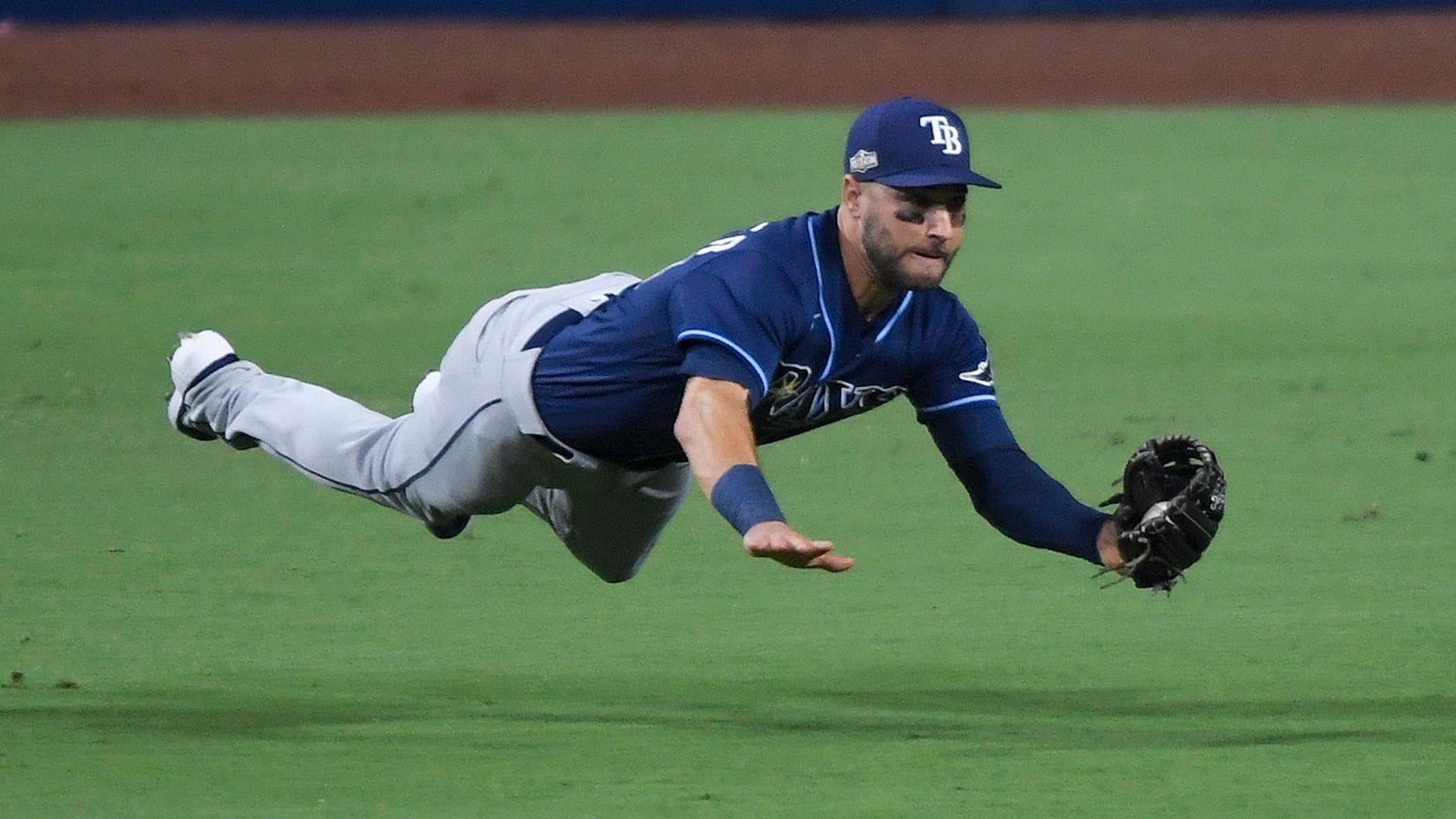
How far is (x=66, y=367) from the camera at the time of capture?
32.2 feet

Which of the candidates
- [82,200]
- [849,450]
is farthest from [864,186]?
[82,200]

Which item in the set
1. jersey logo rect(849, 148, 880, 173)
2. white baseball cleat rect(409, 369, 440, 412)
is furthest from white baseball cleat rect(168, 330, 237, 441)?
jersey logo rect(849, 148, 880, 173)

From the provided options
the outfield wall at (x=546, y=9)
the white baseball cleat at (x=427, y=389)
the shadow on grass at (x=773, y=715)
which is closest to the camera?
the shadow on grass at (x=773, y=715)

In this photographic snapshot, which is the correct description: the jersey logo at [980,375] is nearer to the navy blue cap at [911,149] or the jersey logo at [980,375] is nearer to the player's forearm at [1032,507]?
the player's forearm at [1032,507]

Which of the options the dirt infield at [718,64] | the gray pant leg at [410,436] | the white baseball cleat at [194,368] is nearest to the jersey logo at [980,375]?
the gray pant leg at [410,436]

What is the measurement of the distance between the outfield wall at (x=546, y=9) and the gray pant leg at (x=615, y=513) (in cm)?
1613

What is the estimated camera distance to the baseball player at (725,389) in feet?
14.8

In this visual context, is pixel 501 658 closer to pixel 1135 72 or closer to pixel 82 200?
pixel 82 200

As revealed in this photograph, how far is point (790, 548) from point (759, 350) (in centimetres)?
57

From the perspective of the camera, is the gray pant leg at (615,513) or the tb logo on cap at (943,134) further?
the gray pant leg at (615,513)

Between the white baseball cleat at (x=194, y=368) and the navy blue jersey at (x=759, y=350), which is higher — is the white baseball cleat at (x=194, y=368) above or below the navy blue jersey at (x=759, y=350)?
below

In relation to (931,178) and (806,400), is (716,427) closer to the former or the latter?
(806,400)

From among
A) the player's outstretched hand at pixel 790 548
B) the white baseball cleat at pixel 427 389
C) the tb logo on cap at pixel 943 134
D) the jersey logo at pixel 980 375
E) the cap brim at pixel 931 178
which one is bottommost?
the white baseball cleat at pixel 427 389

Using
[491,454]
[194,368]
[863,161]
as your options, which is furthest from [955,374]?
[194,368]
